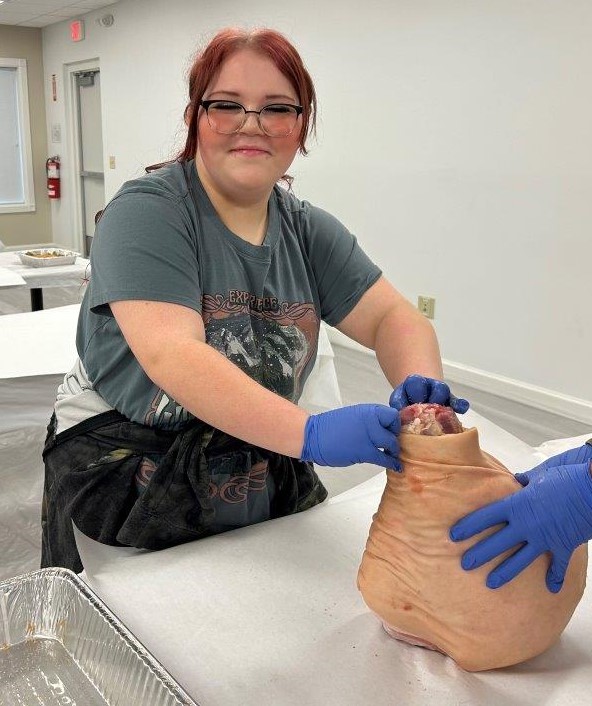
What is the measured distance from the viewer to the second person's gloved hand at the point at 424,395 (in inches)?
39.8

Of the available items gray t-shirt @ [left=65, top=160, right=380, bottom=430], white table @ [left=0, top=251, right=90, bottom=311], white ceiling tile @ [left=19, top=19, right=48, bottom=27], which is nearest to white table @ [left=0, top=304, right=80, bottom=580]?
white table @ [left=0, top=251, right=90, bottom=311]

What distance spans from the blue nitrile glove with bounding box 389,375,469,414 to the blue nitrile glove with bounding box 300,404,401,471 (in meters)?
0.09

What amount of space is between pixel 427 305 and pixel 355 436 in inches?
130

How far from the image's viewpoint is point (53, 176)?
325 inches

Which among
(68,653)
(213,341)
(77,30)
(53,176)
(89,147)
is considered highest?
(77,30)

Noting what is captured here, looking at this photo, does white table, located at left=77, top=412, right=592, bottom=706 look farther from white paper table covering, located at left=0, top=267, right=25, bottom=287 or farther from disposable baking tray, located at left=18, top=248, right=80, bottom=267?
disposable baking tray, located at left=18, top=248, right=80, bottom=267

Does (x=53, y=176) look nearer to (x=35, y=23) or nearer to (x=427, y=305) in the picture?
(x=35, y=23)

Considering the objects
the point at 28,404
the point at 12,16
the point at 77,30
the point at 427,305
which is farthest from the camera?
the point at 12,16

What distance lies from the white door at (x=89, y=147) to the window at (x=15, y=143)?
82 centimetres

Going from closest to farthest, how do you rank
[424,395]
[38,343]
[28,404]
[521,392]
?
1. [424,395]
2. [28,404]
3. [38,343]
4. [521,392]

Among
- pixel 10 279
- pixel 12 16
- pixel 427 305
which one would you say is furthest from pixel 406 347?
pixel 12 16

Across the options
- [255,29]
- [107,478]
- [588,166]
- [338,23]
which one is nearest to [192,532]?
[107,478]

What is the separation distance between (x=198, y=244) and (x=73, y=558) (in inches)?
22.0

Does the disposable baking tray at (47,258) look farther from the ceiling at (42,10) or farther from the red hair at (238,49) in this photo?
the ceiling at (42,10)
